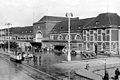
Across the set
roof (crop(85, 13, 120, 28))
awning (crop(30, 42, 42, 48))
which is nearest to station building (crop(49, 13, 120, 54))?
roof (crop(85, 13, 120, 28))

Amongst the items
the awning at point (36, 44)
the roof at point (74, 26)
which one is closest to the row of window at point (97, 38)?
the roof at point (74, 26)

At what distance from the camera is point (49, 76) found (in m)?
28.2

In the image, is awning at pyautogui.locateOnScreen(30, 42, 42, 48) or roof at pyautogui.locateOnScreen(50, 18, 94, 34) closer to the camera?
roof at pyautogui.locateOnScreen(50, 18, 94, 34)

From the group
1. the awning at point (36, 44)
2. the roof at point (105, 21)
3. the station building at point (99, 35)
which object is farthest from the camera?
the awning at point (36, 44)

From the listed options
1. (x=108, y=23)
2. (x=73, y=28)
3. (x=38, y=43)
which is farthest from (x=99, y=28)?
(x=38, y=43)

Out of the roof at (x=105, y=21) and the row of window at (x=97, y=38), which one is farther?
the roof at (x=105, y=21)

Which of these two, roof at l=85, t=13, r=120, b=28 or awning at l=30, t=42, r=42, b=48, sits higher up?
roof at l=85, t=13, r=120, b=28

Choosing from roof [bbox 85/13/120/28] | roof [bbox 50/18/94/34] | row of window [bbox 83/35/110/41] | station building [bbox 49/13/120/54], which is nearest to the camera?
station building [bbox 49/13/120/54]

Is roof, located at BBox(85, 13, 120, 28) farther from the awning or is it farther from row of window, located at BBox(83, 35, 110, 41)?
the awning

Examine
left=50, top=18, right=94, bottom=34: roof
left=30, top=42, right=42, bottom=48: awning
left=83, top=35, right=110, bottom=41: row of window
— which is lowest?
left=30, top=42, right=42, bottom=48: awning

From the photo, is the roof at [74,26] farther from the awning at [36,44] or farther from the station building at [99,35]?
the awning at [36,44]

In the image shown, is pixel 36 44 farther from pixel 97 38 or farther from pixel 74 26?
pixel 97 38

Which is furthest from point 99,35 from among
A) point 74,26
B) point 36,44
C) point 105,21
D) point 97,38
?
point 36,44

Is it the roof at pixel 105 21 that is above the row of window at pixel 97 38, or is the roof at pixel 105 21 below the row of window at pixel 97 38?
above
